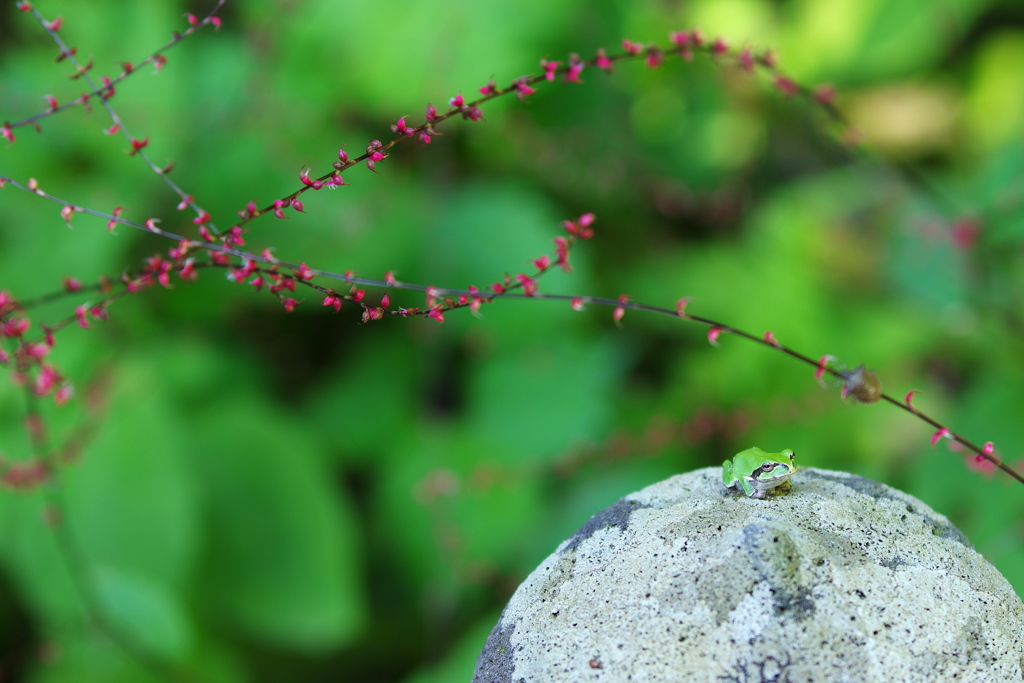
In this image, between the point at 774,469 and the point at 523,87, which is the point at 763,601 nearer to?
the point at 774,469

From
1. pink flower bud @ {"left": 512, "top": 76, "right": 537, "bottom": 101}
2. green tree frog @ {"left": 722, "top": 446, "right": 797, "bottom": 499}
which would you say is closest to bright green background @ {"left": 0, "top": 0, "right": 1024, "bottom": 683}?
green tree frog @ {"left": 722, "top": 446, "right": 797, "bottom": 499}

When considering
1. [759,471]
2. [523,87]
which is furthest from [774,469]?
[523,87]

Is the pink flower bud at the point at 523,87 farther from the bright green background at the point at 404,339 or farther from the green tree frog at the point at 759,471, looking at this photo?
the bright green background at the point at 404,339

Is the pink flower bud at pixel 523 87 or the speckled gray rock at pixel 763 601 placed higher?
the pink flower bud at pixel 523 87

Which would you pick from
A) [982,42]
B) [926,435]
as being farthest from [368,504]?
[982,42]

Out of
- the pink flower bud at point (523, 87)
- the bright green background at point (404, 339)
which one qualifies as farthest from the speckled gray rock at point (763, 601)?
the bright green background at point (404, 339)

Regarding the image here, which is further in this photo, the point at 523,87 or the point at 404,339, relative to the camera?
the point at 404,339
